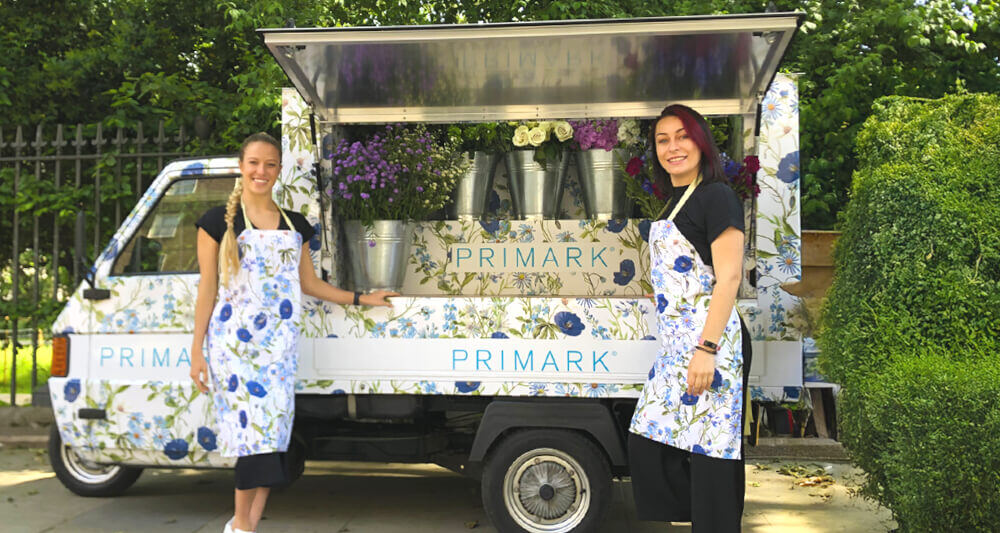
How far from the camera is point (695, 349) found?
317 cm

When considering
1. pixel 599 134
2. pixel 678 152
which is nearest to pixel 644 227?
pixel 599 134

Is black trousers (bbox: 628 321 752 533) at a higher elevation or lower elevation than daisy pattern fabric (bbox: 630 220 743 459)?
lower

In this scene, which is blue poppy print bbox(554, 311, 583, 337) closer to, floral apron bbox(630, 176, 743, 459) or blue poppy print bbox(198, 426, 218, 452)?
floral apron bbox(630, 176, 743, 459)

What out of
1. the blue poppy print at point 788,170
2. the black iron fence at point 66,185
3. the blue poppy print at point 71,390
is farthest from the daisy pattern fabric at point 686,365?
the black iron fence at point 66,185

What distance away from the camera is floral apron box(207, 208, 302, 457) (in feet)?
Answer: 11.8

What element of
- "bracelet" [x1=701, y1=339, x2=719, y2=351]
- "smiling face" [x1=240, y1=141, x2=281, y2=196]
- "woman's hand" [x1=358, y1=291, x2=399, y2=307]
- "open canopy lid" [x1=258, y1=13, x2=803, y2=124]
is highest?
"open canopy lid" [x1=258, y1=13, x2=803, y2=124]

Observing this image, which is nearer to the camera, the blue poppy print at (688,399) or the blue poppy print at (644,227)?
the blue poppy print at (688,399)

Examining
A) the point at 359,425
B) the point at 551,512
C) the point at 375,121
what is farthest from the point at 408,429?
the point at 375,121

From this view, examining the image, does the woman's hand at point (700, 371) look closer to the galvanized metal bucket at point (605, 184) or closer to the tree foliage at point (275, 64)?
the galvanized metal bucket at point (605, 184)

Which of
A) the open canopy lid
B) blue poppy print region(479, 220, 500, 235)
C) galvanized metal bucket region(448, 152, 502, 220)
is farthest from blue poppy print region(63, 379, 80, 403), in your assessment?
blue poppy print region(479, 220, 500, 235)

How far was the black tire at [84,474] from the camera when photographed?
5070mm

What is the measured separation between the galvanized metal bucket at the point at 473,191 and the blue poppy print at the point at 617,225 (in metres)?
0.68

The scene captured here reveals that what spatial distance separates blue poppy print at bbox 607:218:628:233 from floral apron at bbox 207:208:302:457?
169 cm

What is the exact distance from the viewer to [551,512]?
406cm
